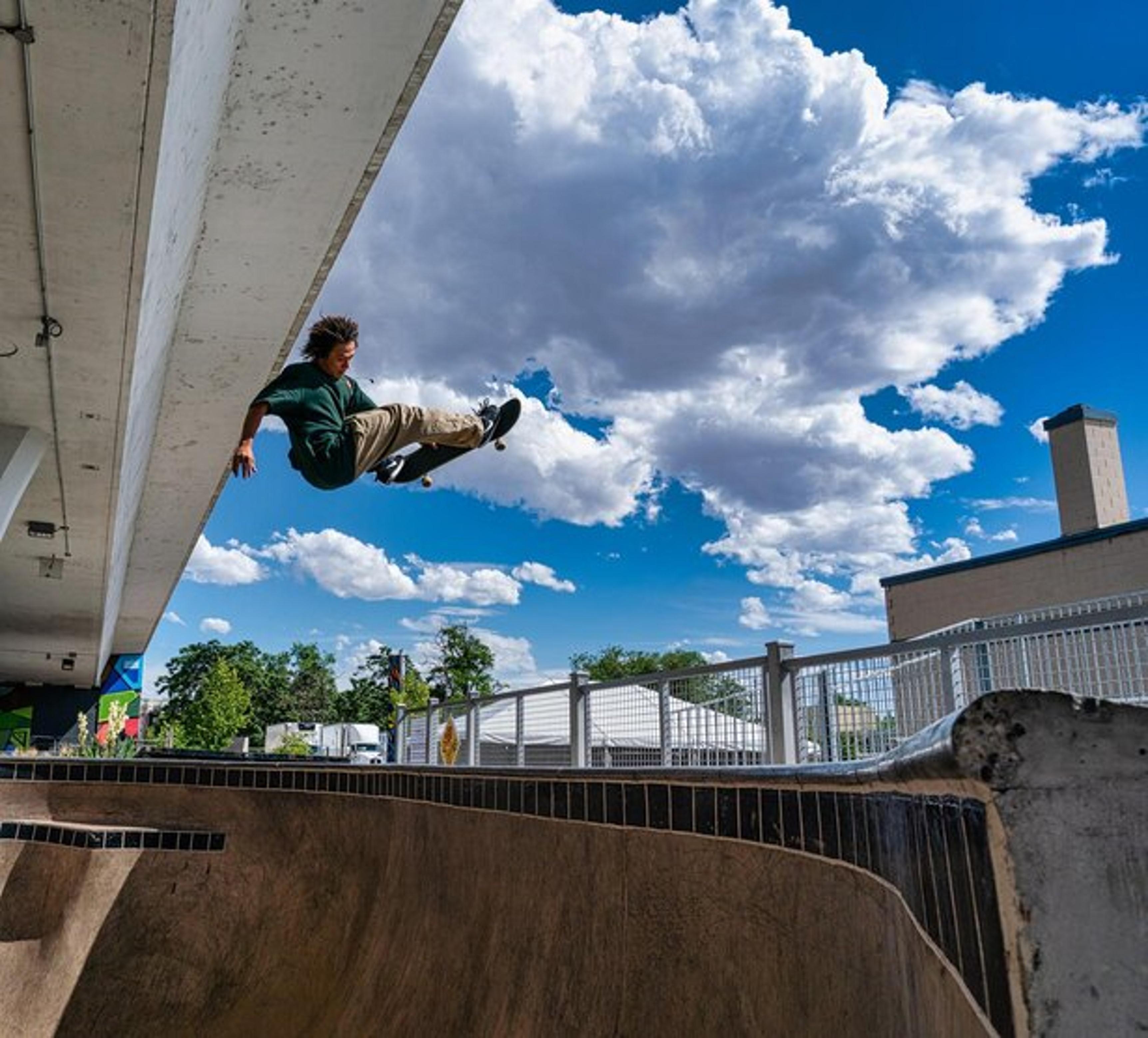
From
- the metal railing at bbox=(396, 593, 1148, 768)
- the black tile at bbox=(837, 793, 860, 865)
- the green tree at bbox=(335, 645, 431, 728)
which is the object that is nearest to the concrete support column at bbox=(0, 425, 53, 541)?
the metal railing at bbox=(396, 593, 1148, 768)

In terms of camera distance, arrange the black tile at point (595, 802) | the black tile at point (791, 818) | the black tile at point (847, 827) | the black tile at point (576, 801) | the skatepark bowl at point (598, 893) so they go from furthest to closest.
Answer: the black tile at point (576, 801) < the black tile at point (595, 802) < the black tile at point (791, 818) < the black tile at point (847, 827) < the skatepark bowl at point (598, 893)

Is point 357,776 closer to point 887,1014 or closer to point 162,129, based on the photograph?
point 162,129

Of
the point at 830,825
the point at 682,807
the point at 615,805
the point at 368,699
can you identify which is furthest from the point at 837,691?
the point at 368,699

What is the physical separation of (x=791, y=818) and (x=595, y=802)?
1324 mm

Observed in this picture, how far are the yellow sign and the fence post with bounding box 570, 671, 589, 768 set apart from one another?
2.84 meters

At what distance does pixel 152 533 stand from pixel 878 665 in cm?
1181

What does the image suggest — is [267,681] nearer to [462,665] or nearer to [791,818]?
[462,665]

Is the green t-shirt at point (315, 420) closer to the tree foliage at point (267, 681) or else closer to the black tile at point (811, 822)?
the black tile at point (811, 822)

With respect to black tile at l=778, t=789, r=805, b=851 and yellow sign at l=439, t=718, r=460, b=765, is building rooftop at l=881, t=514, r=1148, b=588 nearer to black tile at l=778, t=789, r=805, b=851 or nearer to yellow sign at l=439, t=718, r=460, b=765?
yellow sign at l=439, t=718, r=460, b=765

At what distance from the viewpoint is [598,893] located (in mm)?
2928

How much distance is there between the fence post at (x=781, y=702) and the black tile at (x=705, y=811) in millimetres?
2426

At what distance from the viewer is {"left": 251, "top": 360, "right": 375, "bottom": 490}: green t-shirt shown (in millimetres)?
4785

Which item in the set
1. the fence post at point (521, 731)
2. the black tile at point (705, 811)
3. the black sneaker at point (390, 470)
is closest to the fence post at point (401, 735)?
the fence post at point (521, 731)

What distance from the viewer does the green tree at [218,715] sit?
40.2 m
